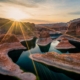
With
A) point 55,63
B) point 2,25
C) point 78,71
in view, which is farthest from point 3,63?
point 2,25

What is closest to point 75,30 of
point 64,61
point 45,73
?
point 64,61

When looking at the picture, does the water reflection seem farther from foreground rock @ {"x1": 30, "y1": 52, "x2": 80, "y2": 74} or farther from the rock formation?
the rock formation

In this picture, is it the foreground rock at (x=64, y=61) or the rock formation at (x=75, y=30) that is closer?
the foreground rock at (x=64, y=61)

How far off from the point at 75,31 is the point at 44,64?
64805 mm

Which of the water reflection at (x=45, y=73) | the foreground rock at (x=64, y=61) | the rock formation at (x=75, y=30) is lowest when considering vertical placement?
the water reflection at (x=45, y=73)

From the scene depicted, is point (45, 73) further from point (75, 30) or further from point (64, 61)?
point (75, 30)

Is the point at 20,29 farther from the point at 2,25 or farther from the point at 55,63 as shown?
the point at 55,63

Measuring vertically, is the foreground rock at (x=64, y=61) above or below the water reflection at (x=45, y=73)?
above

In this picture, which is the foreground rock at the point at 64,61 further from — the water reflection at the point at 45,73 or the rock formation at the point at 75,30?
the rock formation at the point at 75,30

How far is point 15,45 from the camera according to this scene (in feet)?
231

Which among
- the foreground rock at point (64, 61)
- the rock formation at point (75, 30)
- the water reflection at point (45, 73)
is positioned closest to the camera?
the water reflection at point (45, 73)

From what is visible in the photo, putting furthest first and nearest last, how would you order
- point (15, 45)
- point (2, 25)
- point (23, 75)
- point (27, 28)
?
1. point (27, 28)
2. point (2, 25)
3. point (15, 45)
4. point (23, 75)

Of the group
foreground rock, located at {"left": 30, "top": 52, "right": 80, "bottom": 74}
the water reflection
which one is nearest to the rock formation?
foreground rock, located at {"left": 30, "top": 52, "right": 80, "bottom": 74}

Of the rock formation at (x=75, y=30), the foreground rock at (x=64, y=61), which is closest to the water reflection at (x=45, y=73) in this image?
the foreground rock at (x=64, y=61)
